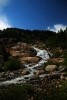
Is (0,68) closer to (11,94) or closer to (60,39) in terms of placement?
(11,94)

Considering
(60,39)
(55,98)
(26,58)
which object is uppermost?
(60,39)

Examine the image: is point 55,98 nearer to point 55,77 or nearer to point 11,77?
point 55,77

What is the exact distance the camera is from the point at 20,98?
920 cm

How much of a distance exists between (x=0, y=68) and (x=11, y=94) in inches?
595

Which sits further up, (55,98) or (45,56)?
(45,56)

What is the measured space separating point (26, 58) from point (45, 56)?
15.5ft

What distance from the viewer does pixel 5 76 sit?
67.4 ft

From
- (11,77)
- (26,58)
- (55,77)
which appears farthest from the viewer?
(26,58)

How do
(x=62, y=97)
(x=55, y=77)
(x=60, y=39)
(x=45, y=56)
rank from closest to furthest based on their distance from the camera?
(x=62, y=97), (x=55, y=77), (x=45, y=56), (x=60, y=39)

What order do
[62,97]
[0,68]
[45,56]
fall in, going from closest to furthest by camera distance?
[62,97], [0,68], [45,56]

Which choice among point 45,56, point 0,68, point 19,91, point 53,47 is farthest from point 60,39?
point 19,91

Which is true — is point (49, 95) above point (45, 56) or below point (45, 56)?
below

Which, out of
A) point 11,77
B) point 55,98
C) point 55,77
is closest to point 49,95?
point 55,98

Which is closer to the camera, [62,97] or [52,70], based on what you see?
[62,97]
